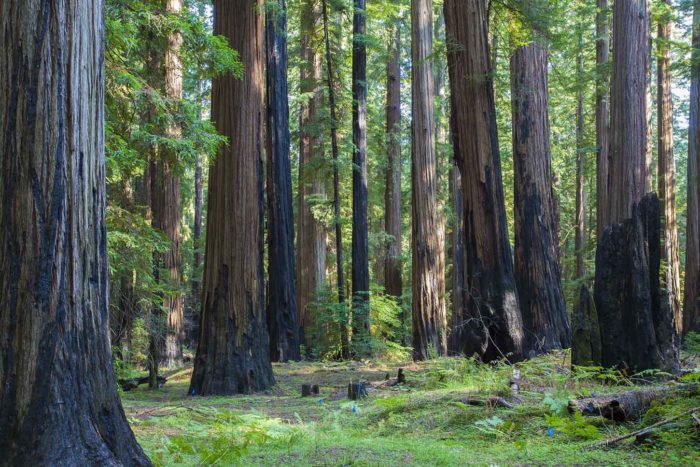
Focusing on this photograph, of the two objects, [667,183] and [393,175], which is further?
[393,175]

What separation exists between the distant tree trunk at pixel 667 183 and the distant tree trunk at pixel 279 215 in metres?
10.3

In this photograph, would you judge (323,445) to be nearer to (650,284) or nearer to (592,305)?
(592,305)

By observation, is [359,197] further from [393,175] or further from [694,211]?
[694,211]

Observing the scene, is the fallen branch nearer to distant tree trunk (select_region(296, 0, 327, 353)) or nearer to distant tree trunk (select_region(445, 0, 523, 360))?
distant tree trunk (select_region(445, 0, 523, 360))

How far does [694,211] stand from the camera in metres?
19.8

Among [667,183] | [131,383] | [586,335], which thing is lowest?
[131,383]

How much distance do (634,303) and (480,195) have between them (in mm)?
3556

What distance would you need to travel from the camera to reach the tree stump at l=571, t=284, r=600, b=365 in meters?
7.16

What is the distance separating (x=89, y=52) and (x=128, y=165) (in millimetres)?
4197

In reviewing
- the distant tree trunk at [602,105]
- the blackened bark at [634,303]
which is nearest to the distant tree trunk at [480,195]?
the blackened bark at [634,303]

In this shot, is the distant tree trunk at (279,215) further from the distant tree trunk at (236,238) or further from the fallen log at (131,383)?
the distant tree trunk at (236,238)

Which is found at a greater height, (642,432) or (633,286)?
(633,286)

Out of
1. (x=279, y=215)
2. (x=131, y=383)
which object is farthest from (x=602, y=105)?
(x=131, y=383)

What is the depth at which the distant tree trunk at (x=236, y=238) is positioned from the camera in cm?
934
